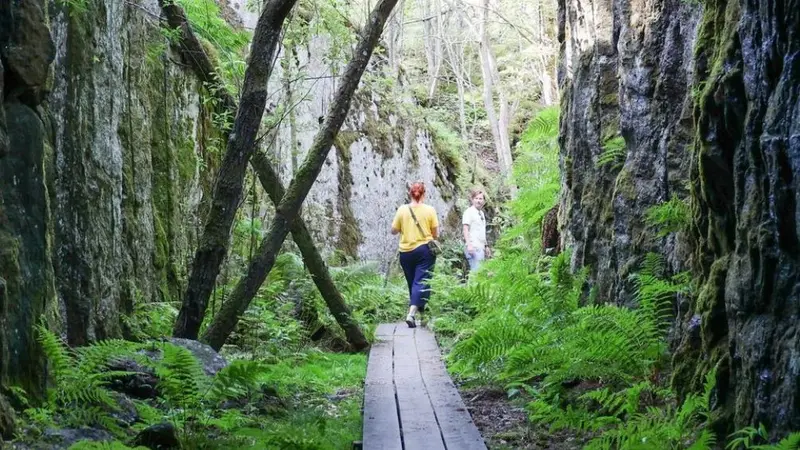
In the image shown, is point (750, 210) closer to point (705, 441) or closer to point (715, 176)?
point (715, 176)

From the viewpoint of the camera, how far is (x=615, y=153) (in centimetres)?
725

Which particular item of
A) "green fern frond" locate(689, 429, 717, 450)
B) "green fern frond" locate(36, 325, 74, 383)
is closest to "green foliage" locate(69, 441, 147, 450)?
"green fern frond" locate(36, 325, 74, 383)

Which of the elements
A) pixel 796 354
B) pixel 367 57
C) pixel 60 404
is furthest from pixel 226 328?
pixel 796 354

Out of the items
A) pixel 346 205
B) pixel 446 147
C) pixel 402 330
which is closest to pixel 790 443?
pixel 402 330

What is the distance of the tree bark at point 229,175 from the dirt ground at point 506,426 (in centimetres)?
264

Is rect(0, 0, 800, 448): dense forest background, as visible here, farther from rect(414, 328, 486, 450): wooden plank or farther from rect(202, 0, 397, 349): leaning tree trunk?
rect(414, 328, 486, 450): wooden plank

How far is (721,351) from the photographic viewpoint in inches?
171

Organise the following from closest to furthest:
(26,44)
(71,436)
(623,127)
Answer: (71,436)
(26,44)
(623,127)

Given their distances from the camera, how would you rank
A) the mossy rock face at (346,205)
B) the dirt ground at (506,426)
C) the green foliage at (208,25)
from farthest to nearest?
the mossy rock face at (346,205) < the green foliage at (208,25) < the dirt ground at (506,426)

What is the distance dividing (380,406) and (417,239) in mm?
5163

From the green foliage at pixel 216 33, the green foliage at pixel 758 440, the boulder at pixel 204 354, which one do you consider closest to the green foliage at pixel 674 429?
the green foliage at pixel 758 440

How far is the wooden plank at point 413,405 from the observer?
546 cm

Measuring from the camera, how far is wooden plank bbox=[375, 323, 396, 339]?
428 inches

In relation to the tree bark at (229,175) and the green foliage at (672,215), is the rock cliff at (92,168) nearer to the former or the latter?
the tree bark at (229,175)
